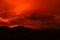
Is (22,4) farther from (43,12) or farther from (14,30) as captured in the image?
(14,30)

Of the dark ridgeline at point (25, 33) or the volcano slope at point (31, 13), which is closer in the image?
the dark ridgeline at point (25, 33)

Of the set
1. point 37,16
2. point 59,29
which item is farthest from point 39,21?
point 59,29

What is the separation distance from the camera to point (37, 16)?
6.29 m

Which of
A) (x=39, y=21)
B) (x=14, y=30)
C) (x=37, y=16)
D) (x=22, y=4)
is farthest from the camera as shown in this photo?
(x=22, y=4)

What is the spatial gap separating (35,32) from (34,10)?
5.77 feet

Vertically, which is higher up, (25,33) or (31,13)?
(31,13)

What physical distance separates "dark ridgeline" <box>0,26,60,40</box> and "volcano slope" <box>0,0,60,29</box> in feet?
1.01

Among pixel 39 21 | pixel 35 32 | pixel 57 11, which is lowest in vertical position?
pixel 35 32

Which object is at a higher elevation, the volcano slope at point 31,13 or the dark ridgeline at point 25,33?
the volcano slope at point 31,13

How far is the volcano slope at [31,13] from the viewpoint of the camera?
221 inches

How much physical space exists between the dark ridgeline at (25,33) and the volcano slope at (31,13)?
0.31 m

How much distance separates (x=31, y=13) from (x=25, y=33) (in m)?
1.62

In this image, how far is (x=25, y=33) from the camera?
16.0 feet

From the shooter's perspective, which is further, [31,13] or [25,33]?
[31,13]
